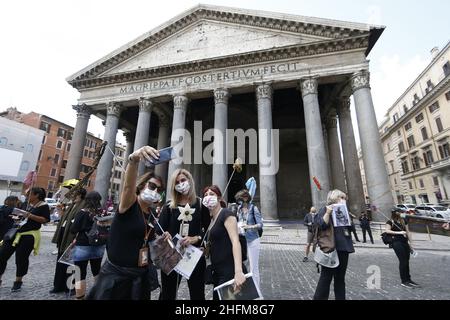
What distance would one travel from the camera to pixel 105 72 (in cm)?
1866

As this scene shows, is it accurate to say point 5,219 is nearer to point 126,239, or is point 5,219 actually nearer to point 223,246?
Answer: point 126,239

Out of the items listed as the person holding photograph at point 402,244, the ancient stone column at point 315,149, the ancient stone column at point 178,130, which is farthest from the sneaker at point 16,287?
the ancient stone column at point 315,149

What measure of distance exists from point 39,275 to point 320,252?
5.84m

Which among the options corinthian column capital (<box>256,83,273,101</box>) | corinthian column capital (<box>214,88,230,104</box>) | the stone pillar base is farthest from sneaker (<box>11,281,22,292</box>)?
corinthian column capital (<box>256,83,273,101</box>)

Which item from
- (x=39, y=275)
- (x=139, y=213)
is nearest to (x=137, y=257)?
(x=139, y=213)

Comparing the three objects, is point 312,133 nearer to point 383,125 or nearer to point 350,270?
point 350,270

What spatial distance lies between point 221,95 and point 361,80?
8.71 metres

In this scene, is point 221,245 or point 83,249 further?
point 83,249

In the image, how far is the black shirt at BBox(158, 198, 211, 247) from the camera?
2543mm

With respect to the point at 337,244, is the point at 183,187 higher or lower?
higher

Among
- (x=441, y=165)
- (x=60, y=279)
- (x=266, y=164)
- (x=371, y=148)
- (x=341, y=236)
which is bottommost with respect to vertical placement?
(x=60, y=279)

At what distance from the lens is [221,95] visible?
15.5 metres

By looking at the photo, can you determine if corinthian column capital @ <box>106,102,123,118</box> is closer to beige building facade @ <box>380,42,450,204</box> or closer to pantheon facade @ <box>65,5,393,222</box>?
pantheon facade @ <box>65,5,393,222</box>

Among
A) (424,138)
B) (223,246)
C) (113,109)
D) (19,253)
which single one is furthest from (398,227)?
(424,138)
